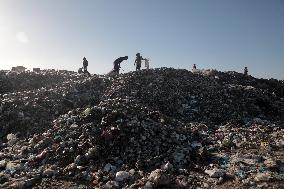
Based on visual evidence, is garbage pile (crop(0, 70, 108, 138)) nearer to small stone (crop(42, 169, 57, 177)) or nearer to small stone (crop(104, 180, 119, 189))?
small stone (crop(42, 169, 57, 177))

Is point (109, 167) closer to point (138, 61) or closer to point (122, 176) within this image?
point (122, 176)

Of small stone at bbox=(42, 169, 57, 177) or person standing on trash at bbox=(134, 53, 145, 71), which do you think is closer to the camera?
small stone at bbox=(42, 169, 57, 177)

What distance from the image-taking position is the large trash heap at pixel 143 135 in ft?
33.6

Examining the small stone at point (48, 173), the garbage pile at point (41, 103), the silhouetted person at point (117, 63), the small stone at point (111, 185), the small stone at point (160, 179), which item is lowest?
the small stone at point (111, 185)

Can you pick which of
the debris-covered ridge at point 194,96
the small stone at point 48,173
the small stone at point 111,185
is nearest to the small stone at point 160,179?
the small stone at point 111,185

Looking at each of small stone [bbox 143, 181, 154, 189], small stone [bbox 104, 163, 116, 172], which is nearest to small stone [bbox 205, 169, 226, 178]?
small stone [bbox 143, 181, 154, 189]

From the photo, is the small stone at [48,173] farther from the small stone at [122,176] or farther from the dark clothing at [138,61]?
the dark clothing at [138,61]

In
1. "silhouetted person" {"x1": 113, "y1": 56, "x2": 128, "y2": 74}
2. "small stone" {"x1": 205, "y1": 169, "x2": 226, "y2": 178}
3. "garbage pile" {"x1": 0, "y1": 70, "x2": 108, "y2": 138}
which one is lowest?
"small stone" {"x1": 205, "y1": 169, "x2": 226, "y2": 178}

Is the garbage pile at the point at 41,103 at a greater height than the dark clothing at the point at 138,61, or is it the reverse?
the dark clothing at the point at 138,61

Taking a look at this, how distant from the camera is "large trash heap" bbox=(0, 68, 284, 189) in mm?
10242

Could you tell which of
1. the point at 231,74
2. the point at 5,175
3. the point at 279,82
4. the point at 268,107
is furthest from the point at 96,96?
the point at 279,82

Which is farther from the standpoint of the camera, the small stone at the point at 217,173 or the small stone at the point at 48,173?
the small stone at the point at 48,173

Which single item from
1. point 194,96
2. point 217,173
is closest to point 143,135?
point 217,173

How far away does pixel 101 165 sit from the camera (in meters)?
11.1
